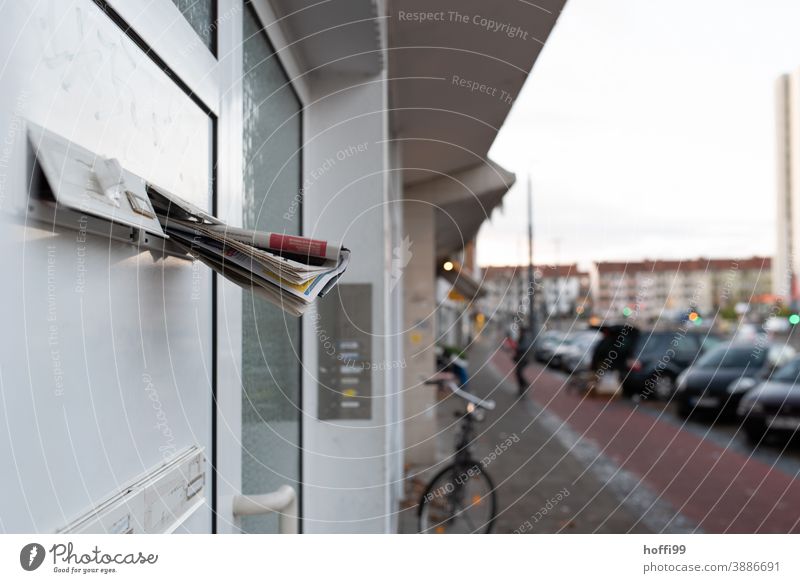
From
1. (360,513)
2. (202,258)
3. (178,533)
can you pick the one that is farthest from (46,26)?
(360,513)

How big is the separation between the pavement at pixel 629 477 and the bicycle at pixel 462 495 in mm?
176

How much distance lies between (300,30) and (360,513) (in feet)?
5.89

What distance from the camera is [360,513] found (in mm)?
2943

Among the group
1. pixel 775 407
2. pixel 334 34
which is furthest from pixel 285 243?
pixel 775 407

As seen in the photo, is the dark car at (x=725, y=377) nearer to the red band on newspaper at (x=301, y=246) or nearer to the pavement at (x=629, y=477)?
the pavement at (x=629, y=477)

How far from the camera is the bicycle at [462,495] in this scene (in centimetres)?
507

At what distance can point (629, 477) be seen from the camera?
707cm

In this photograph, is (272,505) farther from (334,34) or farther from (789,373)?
(789,373)

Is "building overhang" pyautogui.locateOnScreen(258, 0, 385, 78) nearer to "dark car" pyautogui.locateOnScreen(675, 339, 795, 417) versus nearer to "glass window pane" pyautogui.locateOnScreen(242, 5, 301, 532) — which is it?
"glass window pane" pyautogui.locateOnScreen(242, 5, 301, 532)

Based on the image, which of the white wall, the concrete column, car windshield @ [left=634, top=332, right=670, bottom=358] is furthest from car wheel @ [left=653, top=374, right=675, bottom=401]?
the white wall

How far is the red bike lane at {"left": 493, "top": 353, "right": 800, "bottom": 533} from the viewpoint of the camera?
5.39 metres

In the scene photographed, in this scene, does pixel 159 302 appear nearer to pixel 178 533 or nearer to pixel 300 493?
pixel 178 533

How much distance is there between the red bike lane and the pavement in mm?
11

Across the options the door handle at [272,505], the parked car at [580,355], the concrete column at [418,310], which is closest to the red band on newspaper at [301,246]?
the door handle at [272,505]
